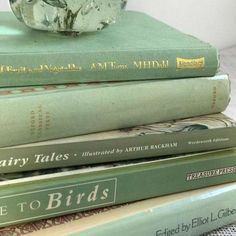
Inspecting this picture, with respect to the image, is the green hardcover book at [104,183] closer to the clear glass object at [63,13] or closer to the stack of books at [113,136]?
the stack of books at [113,136]

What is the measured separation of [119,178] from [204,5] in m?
0.43

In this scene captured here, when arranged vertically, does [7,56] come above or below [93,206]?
above

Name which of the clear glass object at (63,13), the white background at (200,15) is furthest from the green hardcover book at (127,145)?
the white background at (200,15)

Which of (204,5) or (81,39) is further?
(204,5)

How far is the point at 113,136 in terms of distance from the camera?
0.38 m

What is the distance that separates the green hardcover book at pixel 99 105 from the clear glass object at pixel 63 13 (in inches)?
2.6

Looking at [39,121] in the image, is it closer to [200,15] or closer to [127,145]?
[127,145]

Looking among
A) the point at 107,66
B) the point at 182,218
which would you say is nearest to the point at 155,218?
the point at 182,218

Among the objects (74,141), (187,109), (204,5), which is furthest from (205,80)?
(204,5)

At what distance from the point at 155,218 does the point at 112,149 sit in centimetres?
7

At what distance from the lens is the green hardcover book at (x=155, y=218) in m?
0.36

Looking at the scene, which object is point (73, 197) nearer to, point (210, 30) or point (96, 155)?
point (96, 155)

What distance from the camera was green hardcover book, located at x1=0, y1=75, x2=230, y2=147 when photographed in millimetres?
346

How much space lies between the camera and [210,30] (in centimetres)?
75
